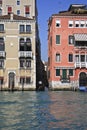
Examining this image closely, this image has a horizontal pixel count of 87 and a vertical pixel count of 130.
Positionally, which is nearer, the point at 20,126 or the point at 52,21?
the point at 20,126

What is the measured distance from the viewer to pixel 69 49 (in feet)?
141

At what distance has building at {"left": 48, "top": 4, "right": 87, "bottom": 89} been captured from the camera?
1674 inches

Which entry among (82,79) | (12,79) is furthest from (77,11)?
(12,79)

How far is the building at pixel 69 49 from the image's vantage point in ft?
140

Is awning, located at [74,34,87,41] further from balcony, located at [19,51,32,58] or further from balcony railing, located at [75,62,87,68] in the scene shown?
balcony, located at [19,51,32,58]

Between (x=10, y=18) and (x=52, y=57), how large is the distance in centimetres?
655

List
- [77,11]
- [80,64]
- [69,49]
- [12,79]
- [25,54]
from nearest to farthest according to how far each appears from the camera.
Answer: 1. [25,54]
2. [12,79]
3. [80,64]
4. [69,49]
5. [77,11]

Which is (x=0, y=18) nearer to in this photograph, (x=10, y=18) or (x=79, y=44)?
(x=10, y=18)

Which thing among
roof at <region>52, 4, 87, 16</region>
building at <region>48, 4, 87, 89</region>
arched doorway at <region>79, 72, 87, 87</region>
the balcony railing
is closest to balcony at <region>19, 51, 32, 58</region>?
building at <region>48, 4, 87, 89</region>

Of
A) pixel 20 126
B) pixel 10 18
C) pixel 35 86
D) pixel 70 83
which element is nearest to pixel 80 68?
pixel 70 83

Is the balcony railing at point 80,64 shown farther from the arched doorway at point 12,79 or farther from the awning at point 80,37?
the arched doorway at point 12,79

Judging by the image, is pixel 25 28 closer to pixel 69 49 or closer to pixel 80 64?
pixel 69 49

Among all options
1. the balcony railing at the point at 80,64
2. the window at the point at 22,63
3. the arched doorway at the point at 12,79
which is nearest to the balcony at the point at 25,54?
the window at the point at 22,63

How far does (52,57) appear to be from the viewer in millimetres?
42938
